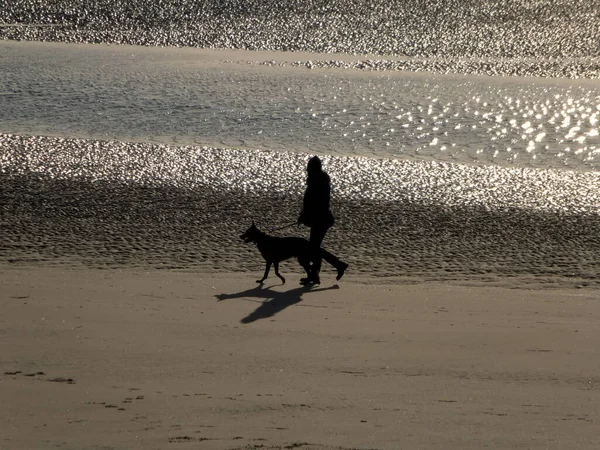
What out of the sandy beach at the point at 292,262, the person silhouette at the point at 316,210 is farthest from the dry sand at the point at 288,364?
the person silhouette at the point at 316,210

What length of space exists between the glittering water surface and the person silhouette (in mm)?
5718

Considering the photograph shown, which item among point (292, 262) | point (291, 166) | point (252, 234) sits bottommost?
point (292, 262)

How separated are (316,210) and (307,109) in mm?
8846

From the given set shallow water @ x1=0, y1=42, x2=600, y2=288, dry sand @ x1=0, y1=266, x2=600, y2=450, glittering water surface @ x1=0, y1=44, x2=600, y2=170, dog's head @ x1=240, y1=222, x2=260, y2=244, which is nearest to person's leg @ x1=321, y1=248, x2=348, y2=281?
dry sand @ x1=0, y1=266, x2=600, y2=450

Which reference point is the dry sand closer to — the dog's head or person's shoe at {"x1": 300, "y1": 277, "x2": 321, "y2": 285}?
person's shoe at {"x1": 300, "y1": 277, "x2": 321, "y2": 285}

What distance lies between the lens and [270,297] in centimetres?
901

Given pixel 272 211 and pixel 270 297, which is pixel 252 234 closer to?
pixel 270 297

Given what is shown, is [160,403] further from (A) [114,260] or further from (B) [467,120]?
(B) [467,120]

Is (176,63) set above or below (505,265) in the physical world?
above

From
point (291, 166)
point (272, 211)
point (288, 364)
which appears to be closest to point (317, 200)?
point (288, 364)

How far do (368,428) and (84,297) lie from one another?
11.3 ft

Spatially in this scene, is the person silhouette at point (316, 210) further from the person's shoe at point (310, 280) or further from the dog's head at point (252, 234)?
the dog's head at point (252, 234)

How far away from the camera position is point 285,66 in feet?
71.9

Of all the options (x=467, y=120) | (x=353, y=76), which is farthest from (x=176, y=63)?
(x=467, y=120)
